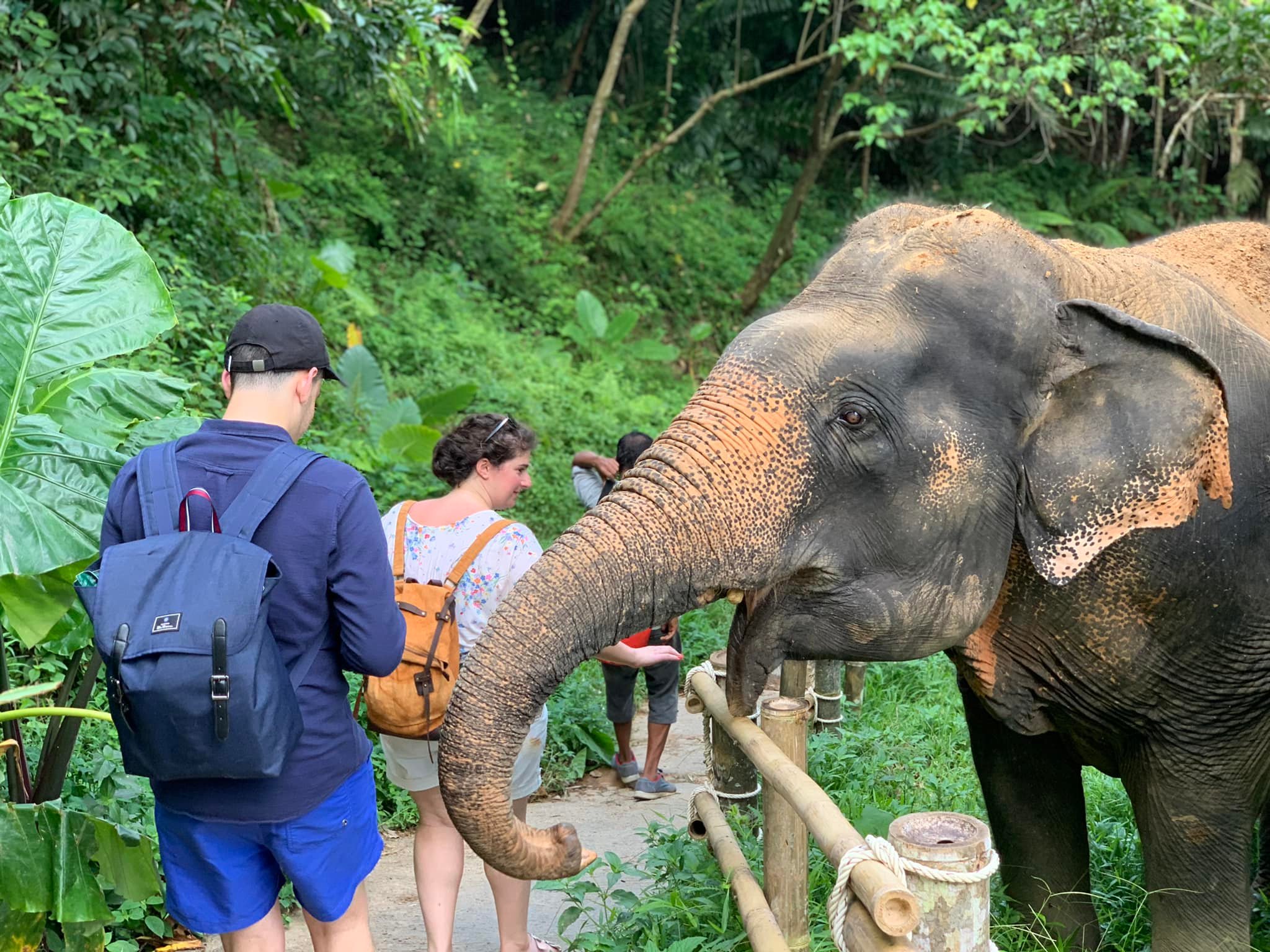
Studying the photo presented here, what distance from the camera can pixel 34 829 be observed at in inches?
125

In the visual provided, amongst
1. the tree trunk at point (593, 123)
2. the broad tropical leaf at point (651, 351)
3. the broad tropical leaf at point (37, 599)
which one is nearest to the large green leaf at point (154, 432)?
the broad tropical leaf at point (37, 599)

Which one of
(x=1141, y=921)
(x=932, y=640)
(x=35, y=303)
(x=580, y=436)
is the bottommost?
(x=580, y=436)

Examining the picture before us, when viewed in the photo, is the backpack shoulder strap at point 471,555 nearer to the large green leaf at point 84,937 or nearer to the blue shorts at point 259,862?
the blue shorts at point 259,862

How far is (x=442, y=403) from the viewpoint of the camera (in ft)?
31.5

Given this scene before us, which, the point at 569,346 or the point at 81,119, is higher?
the point at 81,119

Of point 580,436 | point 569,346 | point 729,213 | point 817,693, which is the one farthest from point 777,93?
point 817,693

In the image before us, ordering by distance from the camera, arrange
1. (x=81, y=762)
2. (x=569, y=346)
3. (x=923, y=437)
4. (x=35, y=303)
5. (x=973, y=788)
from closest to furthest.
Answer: (x=923, y=437)
(x=35, y=303)
(x=81, y=762)
(x=973, y=788)
(x=569, y=346)

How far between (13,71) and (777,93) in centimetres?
1269

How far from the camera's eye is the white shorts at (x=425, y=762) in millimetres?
3635

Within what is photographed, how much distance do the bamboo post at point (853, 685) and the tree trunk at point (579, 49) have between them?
1288 cm

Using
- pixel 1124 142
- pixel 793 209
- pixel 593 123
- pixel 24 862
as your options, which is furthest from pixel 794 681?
pixel 1124 142

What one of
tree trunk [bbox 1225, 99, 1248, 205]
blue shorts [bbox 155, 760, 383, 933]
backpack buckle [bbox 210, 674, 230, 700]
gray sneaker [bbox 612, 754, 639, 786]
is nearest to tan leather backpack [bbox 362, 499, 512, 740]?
blue shorts [bbox 155, 760, 383, 933]

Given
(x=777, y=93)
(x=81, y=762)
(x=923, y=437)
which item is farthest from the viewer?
(x=777, y=93)

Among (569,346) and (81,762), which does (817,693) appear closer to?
(81,762)
